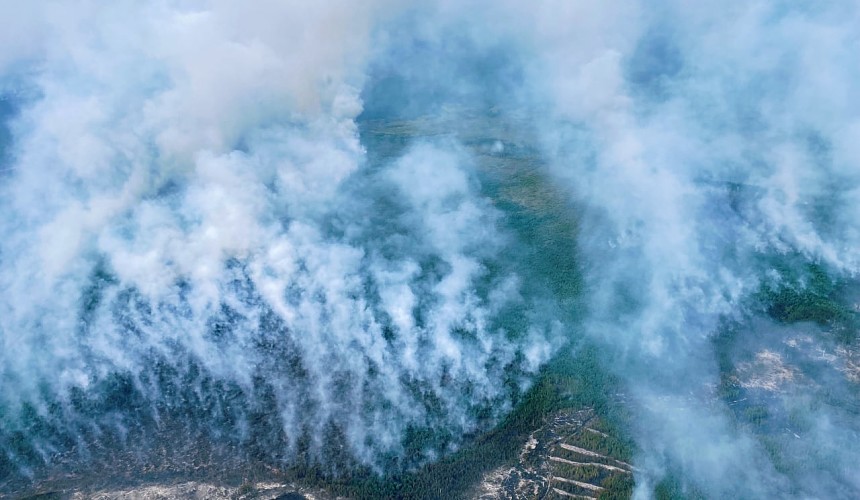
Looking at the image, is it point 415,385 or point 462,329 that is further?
point 462,329

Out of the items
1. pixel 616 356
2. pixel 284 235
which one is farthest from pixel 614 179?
pixel 284 235

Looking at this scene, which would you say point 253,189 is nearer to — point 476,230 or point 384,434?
point 476,230

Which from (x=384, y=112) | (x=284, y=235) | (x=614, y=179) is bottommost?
(x=284, y=235)

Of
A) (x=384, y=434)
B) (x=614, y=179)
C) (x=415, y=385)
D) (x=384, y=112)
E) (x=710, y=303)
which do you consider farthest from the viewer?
(x=384, y=112)

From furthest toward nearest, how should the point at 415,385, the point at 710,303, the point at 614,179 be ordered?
1. the point at 614,179
2. the point at 710,303
3. the point at 415,385

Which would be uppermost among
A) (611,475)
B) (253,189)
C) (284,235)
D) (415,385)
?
(253,189)

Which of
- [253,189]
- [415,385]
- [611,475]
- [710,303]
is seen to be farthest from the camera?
[253,189]

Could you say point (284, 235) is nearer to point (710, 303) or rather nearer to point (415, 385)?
point (415, 385)

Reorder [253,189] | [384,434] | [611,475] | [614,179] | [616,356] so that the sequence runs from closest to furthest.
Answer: [611,475] → [384,434] → [616,356] → [253,189] → [614,179]

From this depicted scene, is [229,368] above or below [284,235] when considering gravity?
below

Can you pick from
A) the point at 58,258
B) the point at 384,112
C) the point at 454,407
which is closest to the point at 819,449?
the point at 454,407
